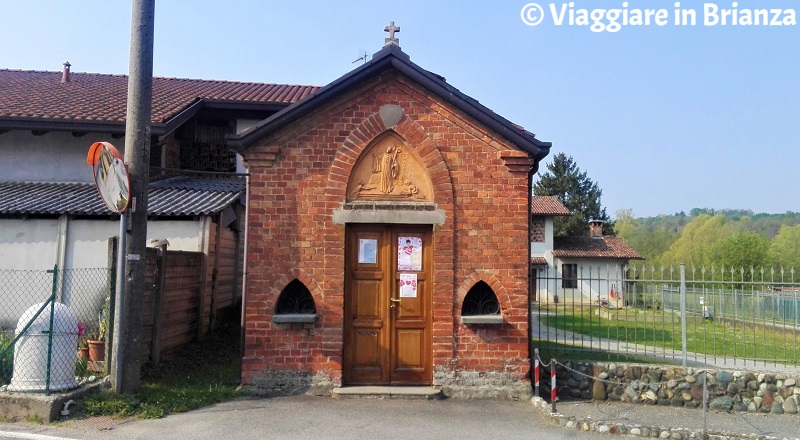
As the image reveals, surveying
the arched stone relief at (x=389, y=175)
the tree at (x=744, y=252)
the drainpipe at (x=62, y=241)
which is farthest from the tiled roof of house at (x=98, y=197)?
the tree at (x=744, y=252)

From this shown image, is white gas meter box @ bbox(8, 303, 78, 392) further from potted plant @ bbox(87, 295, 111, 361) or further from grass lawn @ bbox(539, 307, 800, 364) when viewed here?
grass lawn @ bbox(539, 307, 800, 364)

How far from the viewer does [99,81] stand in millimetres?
17953

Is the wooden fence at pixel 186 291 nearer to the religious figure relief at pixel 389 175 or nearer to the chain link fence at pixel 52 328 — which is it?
the chain link fence at pixel 52 328

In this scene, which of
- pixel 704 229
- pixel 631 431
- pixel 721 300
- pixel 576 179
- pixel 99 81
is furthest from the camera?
pixel 704 229

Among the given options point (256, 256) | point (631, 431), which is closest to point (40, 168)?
point (256, 256)

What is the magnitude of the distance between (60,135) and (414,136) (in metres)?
9.88

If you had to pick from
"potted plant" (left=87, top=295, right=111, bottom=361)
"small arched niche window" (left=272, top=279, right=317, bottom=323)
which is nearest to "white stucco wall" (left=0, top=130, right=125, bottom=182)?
"potted plant" (left=87, top=295, right=111, bottom=361)

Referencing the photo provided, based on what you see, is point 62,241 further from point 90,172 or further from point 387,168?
point 387,168

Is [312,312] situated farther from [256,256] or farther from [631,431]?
[631,431]

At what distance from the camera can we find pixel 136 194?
297 inches

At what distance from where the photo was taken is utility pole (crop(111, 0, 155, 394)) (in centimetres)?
743

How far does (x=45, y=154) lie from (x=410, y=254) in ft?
33.7

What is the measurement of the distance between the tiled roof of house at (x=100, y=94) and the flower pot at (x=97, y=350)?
19.8 ft

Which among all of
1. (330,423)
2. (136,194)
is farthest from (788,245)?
(136,194)
